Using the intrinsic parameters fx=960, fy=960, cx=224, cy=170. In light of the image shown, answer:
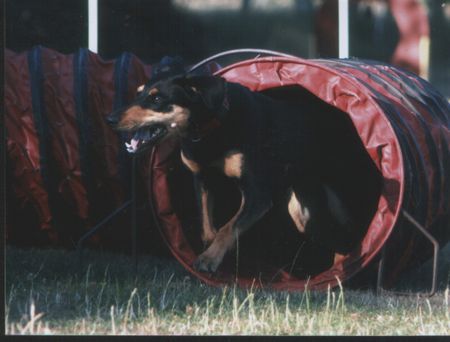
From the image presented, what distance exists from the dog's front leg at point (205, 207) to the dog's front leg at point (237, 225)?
25 cm

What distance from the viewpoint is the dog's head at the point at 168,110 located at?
4.33m

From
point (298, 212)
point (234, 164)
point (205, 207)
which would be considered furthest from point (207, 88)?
point (298, 212)

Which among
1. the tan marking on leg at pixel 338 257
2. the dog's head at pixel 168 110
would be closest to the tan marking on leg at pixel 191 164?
the dog's head at pixel 168 110

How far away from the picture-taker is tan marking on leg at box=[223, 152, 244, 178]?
173 inches

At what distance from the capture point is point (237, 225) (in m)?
4.32

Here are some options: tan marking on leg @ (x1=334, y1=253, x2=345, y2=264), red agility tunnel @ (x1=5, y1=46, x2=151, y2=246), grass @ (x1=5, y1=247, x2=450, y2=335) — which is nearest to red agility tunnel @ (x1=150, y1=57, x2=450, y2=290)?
tan marking on leg @ (x1=334, y1=253, x2=345, y2=264)

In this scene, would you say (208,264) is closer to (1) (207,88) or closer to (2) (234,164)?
(2) (234,164)

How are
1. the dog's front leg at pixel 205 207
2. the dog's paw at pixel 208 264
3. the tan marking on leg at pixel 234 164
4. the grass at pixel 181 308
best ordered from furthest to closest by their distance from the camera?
the dog's front leg at pixel 205 207 < the tan marking on leg at pixel 234 164 < the dog's paw at pixel 208 264 < the grass at pixel 181 308

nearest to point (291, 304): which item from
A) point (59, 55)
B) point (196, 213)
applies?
point (196, 213)

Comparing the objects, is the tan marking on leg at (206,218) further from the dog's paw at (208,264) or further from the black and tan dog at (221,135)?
the dog's paw at (208,264)

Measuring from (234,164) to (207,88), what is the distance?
37 centimetres

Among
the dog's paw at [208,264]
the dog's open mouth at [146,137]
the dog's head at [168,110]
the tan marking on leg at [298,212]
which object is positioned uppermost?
the dog's head at [168,110]

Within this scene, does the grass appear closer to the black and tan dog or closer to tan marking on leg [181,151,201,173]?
the black and tan dog

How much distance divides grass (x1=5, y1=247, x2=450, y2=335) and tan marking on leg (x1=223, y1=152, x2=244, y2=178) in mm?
537
